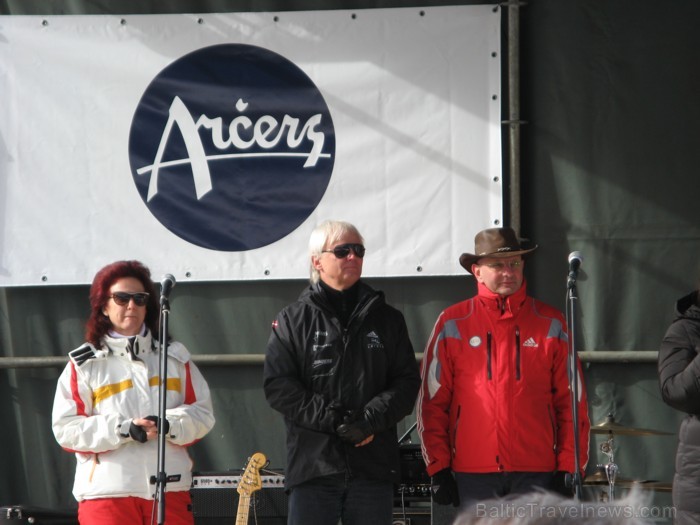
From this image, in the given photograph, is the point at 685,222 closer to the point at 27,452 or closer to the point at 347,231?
the point at 347,231

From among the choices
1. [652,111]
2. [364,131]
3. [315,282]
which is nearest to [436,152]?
[364,131]

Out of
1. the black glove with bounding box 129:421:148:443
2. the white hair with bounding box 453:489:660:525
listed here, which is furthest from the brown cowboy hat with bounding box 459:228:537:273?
the white hair with bounding box 453:489:660:525

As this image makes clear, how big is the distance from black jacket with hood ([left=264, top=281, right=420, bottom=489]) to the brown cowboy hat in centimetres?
44

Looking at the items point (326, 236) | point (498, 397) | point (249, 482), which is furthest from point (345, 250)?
point (249, 482)

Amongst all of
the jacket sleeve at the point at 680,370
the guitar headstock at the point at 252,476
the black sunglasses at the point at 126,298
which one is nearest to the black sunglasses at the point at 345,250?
the black sunglasses at the point at 126,298

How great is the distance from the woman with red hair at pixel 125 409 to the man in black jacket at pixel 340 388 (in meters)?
0.39

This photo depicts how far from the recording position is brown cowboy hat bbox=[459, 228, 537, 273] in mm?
4074

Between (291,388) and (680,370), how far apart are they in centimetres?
141

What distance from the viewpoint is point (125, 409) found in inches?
150

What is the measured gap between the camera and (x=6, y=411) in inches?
212

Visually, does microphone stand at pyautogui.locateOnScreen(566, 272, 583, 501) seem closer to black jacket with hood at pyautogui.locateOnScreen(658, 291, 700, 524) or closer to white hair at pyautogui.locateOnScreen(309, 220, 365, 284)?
black jacket with hood at pyautogui.locateOnScreen(658, 291, 700, 524)

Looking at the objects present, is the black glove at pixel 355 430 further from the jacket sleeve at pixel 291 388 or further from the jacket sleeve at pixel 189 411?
the jacket sleeve at pixel 189 411

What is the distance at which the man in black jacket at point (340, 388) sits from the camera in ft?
12.1

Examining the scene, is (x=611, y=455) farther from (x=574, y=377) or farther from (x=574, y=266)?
(x=574, y=266)
